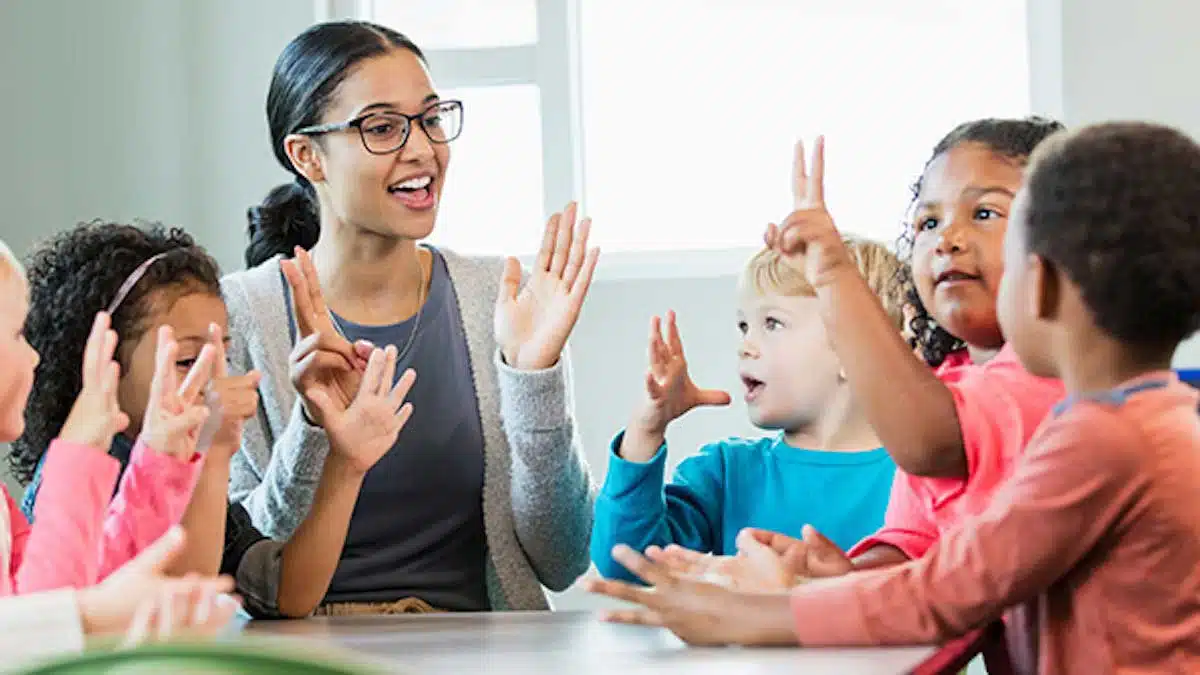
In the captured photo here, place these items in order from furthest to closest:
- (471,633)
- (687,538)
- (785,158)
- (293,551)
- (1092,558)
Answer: (785,158) < (687,538) < (293,551) < (471,633) < (1092,558)

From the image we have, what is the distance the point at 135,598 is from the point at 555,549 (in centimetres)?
99

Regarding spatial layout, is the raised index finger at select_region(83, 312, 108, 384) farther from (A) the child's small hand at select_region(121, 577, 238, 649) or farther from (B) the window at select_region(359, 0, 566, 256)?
(B) the window at select_region(359, 0, 566, 256)

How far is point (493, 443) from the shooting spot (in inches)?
86.7

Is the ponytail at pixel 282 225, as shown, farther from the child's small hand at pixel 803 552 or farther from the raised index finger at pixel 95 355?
the child's small hand at pixel 803 552

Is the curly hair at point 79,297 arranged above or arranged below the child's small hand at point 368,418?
above

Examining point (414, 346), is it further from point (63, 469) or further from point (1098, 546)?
point (1098, 546)

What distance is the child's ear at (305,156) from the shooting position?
7.53ft

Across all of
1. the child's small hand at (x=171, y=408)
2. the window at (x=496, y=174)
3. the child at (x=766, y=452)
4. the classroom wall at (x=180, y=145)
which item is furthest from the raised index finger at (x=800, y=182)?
the window at (x=496, y=174)

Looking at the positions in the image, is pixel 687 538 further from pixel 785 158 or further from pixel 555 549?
pixel 785 158

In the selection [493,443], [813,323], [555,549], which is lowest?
[555,549]

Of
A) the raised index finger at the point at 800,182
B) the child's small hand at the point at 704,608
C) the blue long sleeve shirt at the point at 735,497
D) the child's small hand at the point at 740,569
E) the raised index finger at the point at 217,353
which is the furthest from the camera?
the blue long sleeve shirt at the point at 735,497

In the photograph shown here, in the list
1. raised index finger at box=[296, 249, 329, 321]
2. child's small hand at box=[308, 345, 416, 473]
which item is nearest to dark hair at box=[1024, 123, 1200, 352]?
child's small hand at box=[308, 345, 416, 473]

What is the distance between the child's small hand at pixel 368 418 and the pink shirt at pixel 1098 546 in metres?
0.78

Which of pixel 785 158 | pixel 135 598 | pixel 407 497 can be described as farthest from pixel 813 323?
A: pixel 785 158
